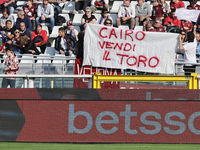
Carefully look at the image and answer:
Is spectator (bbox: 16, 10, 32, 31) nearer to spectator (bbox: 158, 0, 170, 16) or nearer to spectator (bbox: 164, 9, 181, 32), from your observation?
spectator (bbox: 158, 0, 170, 16)

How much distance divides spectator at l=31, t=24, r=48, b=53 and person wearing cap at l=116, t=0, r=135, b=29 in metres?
2.28

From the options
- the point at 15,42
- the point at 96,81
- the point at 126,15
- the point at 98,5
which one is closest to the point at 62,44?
the point at 15,42

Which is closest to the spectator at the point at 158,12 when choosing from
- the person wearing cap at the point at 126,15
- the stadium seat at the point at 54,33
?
the person wearing cap at the point at 126,15

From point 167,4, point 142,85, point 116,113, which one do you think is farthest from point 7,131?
point 167,4

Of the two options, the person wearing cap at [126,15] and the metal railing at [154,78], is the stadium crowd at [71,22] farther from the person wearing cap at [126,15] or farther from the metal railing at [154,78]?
the metal railing at [154,78]

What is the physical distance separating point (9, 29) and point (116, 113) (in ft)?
24.4

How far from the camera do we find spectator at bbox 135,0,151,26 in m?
12.4

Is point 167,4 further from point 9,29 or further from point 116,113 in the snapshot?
point 116,113

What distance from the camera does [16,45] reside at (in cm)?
1166

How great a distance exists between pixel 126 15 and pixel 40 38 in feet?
8.89

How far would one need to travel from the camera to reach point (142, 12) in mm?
12500

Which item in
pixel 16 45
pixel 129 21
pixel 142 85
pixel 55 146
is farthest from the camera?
pixel 129 21

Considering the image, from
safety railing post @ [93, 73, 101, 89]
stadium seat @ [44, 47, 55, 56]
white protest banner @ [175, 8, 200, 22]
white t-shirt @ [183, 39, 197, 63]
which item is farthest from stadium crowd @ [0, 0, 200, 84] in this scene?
safety railing post @ [93, 73, 101, 89]

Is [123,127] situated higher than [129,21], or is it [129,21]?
[129,21]
